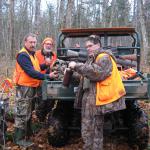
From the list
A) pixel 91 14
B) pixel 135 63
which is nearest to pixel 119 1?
pixel 91 14

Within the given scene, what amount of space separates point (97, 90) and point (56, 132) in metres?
1.58

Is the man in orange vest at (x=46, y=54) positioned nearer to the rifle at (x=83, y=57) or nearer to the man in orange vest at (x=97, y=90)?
the rifle at (x=83, y=57)

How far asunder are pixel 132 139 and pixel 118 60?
1.45m

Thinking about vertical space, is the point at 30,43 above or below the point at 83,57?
above

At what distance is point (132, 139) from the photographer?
6.57m

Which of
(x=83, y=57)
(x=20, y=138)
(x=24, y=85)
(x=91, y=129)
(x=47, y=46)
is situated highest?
(x=47, y=46)

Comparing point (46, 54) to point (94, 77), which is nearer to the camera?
point (94, 77)

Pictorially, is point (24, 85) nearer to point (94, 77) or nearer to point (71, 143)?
point (71, 143)

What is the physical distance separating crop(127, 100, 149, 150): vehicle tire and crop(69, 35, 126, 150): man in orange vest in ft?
3.58

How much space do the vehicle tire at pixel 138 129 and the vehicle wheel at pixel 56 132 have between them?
118 centimetres

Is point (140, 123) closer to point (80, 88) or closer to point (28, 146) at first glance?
point (80, 88)

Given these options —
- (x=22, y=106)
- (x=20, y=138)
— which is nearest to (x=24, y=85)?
(x=22, y=106)

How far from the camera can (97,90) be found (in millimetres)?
5285

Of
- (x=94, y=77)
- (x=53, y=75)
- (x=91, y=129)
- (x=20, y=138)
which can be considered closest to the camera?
(x=94, y=77)
